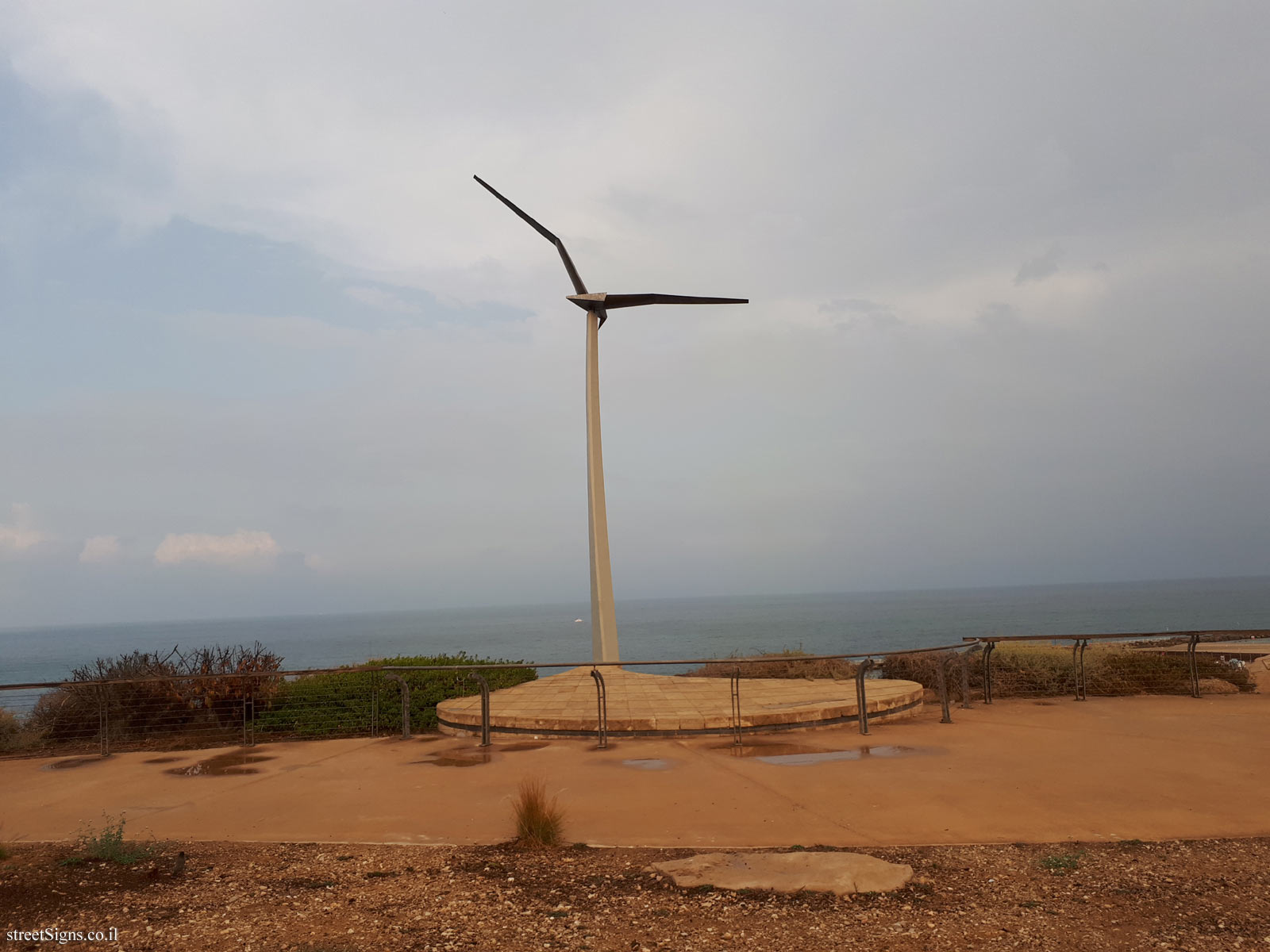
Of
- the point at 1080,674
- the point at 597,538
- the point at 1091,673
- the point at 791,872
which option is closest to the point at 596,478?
the point at 597,538

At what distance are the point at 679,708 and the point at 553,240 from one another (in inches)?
458

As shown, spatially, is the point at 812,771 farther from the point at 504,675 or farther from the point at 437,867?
the point at 504,675

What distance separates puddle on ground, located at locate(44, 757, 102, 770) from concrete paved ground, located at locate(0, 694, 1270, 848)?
0.67 feet

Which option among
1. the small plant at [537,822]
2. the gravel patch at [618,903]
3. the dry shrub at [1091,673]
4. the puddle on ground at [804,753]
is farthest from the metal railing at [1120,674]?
the small plant at [537,822]

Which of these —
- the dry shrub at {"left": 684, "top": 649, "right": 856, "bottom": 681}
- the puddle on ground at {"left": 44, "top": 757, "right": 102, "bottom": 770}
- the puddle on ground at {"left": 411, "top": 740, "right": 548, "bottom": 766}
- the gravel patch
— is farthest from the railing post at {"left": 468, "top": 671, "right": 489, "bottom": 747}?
the dry shrub at {"left": 684, "top": 649, "right": 856, "bottom": 681}

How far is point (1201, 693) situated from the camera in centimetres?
1345

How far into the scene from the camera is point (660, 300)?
18.6 meters

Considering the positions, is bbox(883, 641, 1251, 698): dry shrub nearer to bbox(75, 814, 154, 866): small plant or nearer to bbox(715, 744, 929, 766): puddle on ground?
bbox(715, 744, 929, 766): puddle on ground

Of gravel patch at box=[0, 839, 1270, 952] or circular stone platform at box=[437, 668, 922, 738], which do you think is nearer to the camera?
gravel patch at box=[0, 839, 1270, 952]

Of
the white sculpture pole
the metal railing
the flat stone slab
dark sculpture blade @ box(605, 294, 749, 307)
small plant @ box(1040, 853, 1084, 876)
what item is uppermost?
dark sculpture blade @ box(605, 294, 749, 307)

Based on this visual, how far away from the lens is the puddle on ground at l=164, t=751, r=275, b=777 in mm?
8734

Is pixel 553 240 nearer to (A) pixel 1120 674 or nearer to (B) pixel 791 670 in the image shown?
(B) pixel 791 670

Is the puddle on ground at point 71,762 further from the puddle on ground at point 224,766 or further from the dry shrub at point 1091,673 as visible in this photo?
the dry shrub at point 1091,673

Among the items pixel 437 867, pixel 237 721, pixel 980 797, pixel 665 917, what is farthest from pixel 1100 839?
pixel 237 721
